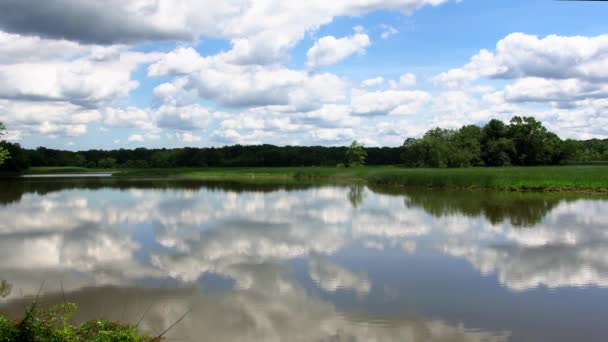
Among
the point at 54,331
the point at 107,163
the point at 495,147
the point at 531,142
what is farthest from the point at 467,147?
the point at 107,163

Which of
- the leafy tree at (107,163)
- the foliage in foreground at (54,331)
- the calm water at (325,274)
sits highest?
the leafy tree at (107,163)

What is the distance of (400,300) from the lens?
884 centimetres

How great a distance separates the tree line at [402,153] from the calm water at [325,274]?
A: 20.3 ft

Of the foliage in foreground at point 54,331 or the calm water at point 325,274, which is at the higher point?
the foliage in foreground at point 54,331

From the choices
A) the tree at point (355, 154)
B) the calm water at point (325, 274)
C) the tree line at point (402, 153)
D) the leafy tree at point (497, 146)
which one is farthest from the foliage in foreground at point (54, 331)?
the tree at point (355, 154)

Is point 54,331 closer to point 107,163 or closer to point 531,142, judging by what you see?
point 531,142

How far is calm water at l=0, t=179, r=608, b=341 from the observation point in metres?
7.57

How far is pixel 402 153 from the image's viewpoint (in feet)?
270

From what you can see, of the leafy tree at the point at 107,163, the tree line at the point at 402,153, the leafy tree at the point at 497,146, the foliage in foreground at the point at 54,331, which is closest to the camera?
the foliage in foreground at the point at 54,331

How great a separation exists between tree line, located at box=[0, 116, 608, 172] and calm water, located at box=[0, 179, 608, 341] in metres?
6.18

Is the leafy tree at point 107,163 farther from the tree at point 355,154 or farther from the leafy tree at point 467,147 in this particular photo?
the leafy tree at point 467,147

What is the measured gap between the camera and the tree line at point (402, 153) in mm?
71375

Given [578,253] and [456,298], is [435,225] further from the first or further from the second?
[456,298]

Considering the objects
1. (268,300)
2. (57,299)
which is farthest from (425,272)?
(57,299)
